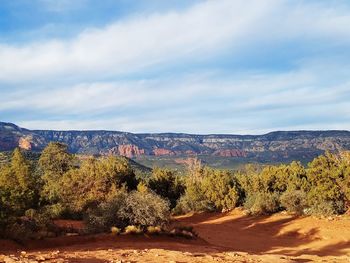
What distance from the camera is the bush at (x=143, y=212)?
57.6ft

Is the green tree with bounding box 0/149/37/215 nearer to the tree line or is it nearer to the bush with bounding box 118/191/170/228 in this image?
the tree line

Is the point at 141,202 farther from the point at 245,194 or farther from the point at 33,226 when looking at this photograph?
the point at 245,194

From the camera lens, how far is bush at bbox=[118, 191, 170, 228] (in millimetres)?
17547

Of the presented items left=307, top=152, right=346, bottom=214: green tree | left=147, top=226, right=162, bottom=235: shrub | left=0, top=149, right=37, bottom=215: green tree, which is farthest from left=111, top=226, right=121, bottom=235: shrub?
left=307, top=152, right=346, bottom=214: green tree

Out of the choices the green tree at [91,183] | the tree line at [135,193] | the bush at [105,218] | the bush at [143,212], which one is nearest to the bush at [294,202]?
the tree line at [135,193]

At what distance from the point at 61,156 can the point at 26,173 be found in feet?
63.7

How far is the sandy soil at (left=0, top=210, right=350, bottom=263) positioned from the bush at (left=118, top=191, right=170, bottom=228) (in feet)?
2.52

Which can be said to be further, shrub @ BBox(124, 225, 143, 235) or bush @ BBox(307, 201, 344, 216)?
bush @ BBox(307, 201, 344, 216)

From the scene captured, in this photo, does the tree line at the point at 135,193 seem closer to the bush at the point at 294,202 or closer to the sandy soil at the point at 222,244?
the bush at the point at 294,202

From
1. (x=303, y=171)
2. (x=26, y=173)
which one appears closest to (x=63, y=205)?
(x=26, y=173)

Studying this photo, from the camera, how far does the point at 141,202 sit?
1789cm

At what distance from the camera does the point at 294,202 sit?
91.6 ft

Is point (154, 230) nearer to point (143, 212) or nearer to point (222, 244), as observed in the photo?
point (143, 212)

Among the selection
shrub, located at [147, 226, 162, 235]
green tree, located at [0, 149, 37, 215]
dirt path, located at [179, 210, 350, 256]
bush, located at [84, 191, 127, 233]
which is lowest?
dirt path, located at [179, 210, 350, 256]
